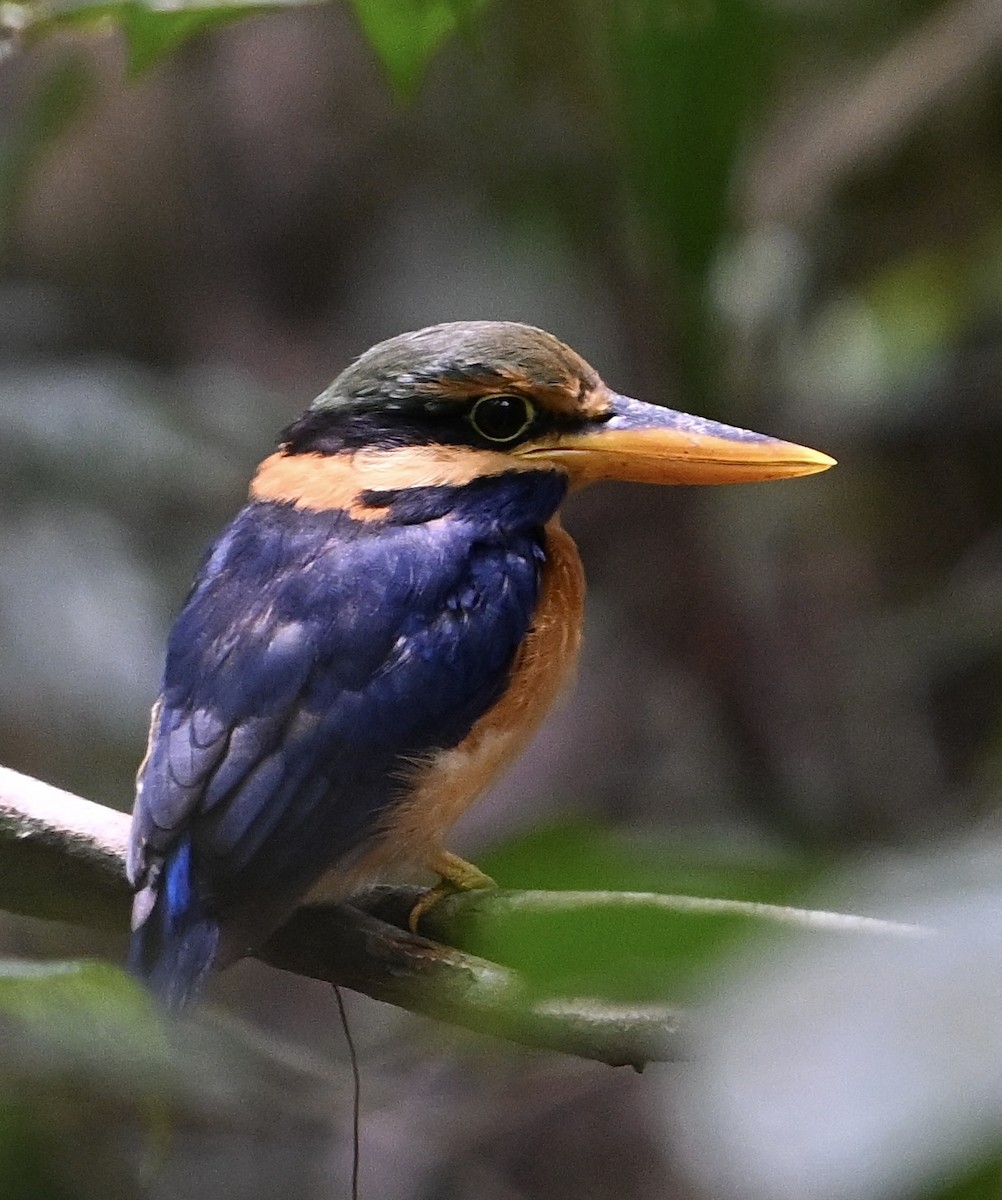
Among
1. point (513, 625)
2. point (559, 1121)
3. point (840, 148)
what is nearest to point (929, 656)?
point (840, 148)

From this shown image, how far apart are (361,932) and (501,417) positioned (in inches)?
24.4

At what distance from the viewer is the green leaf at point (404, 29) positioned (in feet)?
4.36

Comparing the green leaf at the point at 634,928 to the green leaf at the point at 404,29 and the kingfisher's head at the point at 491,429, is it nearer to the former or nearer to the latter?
the green leaf at the point at 404,29

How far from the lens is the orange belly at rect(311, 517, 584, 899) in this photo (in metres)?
1.69

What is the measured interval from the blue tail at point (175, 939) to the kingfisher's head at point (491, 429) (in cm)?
50

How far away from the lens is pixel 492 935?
48 centimetres

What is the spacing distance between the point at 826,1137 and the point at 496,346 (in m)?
1.50

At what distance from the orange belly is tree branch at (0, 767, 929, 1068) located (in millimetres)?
57

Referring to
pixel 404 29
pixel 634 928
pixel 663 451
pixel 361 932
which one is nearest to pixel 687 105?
pixel 663 451

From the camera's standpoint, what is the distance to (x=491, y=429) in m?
1.87

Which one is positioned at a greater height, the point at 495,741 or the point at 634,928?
the point at 634,928

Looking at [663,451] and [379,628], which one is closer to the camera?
[379,628]

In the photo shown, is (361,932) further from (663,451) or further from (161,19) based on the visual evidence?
(161,19)

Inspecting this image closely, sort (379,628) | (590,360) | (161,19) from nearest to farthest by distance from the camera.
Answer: (161,19), (379,628), (590,360)
